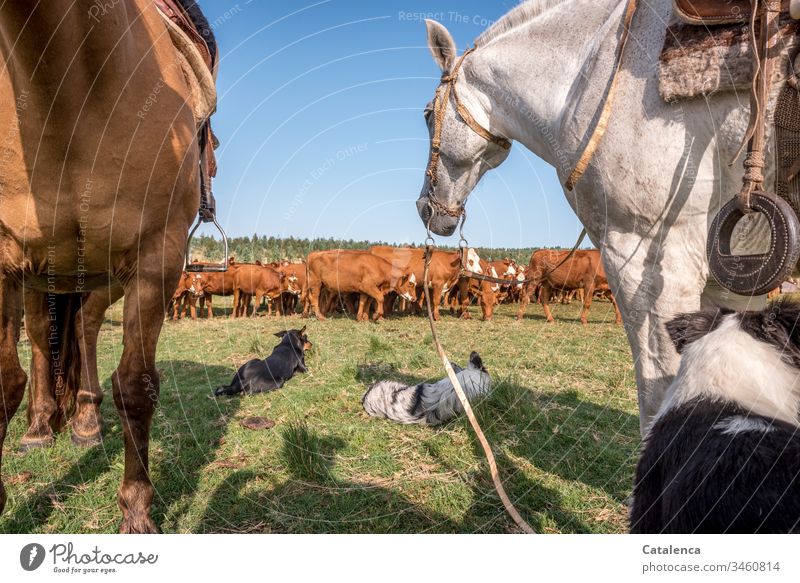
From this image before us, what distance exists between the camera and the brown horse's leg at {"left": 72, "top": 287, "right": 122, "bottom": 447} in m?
4.39

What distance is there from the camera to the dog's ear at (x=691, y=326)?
186cm

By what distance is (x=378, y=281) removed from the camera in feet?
57.3

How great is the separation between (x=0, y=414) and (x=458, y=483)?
2.68 m

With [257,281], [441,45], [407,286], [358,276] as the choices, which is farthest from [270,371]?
[257,281]

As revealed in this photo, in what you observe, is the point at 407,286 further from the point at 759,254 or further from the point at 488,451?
the point at 759,254

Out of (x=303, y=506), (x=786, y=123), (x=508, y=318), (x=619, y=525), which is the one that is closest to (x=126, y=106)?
(x=303, y=506)

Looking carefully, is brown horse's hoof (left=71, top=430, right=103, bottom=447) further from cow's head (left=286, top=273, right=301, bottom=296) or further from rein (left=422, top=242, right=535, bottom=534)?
cow's head (left=286, top=273, right=301, bottom=296)

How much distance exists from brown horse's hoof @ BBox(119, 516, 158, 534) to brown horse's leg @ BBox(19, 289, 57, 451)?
227 cm

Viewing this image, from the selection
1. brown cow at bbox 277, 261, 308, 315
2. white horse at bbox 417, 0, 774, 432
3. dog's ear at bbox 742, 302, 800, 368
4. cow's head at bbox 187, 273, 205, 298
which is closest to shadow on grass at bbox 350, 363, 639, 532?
white horse at bbox 417, 0, 774, 432

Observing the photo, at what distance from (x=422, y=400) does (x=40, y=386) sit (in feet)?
11.5

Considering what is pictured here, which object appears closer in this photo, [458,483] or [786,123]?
[786,123]

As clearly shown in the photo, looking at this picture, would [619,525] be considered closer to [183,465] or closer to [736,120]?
[736,120]

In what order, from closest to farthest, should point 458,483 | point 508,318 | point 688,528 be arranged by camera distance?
point 688,528, point 458,483, point 508,318
